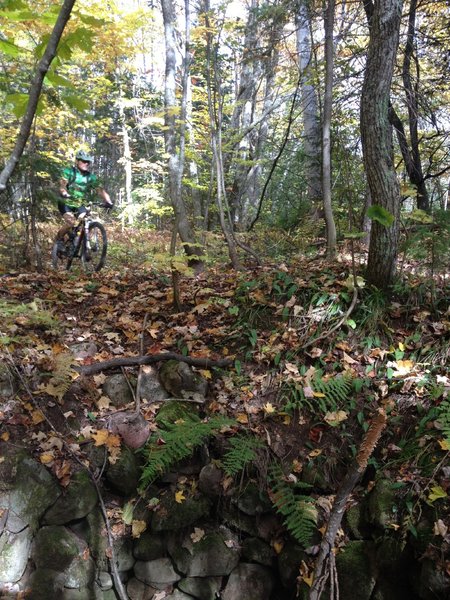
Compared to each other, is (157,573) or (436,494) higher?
(436,494)

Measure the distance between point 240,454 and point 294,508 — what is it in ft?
2.04

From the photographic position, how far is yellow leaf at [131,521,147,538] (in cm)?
377

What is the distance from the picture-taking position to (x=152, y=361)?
4.58 m

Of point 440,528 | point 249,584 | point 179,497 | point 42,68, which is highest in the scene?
point 42,68

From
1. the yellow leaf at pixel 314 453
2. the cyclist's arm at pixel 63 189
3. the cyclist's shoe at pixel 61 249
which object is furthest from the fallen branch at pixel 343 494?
the cyclist's shoe at pixel 61 249

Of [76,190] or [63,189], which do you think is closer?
[63,189]

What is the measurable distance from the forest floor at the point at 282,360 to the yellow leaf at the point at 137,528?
2.56 ft

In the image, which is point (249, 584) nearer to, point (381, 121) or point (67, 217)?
point (381, 121)

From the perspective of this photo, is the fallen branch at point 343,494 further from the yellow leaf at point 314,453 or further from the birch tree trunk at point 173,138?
the birch tree trunk at point 173,138

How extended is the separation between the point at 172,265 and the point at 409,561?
348cm

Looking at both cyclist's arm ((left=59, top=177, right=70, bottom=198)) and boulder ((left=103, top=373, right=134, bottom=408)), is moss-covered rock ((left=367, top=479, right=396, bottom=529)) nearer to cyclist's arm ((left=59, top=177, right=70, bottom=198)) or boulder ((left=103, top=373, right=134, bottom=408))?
boulder ((left=103, top=373, right=134, bottom=408))

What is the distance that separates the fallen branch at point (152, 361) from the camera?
4375mm

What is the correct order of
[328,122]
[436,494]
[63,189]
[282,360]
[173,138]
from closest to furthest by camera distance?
1. [436,494]
2. [282,360]
3. [328,122]
4. [63,189]
5. [173,138]

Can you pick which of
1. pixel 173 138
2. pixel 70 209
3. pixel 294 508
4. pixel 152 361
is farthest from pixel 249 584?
pixel 173 138
